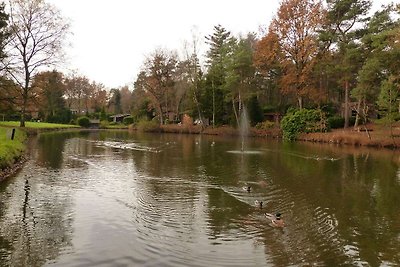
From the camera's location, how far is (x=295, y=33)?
149ft

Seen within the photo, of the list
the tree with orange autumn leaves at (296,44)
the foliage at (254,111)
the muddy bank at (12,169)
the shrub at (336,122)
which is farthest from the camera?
the foliage at (254,111)

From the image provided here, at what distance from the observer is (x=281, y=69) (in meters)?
52.6

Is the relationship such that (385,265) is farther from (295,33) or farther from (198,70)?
(198,70)

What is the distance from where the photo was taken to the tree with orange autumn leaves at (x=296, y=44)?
1743 inches

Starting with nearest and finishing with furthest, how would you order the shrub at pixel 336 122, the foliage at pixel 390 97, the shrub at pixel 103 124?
the foliage at pixel 390 97 < the shrub at pixel 336 122 < the shrub at pixel 103 124

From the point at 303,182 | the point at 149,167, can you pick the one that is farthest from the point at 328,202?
the point at 149,167

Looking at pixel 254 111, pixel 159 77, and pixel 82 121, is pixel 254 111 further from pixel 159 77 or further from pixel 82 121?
pixel 82 121

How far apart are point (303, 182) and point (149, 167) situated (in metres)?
9.08

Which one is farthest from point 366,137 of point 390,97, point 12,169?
point 12,169

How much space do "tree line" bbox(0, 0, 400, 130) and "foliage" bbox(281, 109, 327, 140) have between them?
2841mm

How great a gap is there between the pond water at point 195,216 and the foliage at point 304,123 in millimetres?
23213

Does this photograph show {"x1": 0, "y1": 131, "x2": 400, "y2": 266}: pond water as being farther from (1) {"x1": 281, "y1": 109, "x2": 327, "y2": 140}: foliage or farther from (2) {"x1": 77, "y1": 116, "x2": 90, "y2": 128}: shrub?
(2) {"x1": 77, "y1": 116, "x2": 90, "y2": 128}: shrub

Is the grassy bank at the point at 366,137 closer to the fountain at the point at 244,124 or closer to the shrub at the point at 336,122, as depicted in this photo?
the shrub at the point at 336,122

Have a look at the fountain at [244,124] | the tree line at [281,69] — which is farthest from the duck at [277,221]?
the fountain at [244,124]
